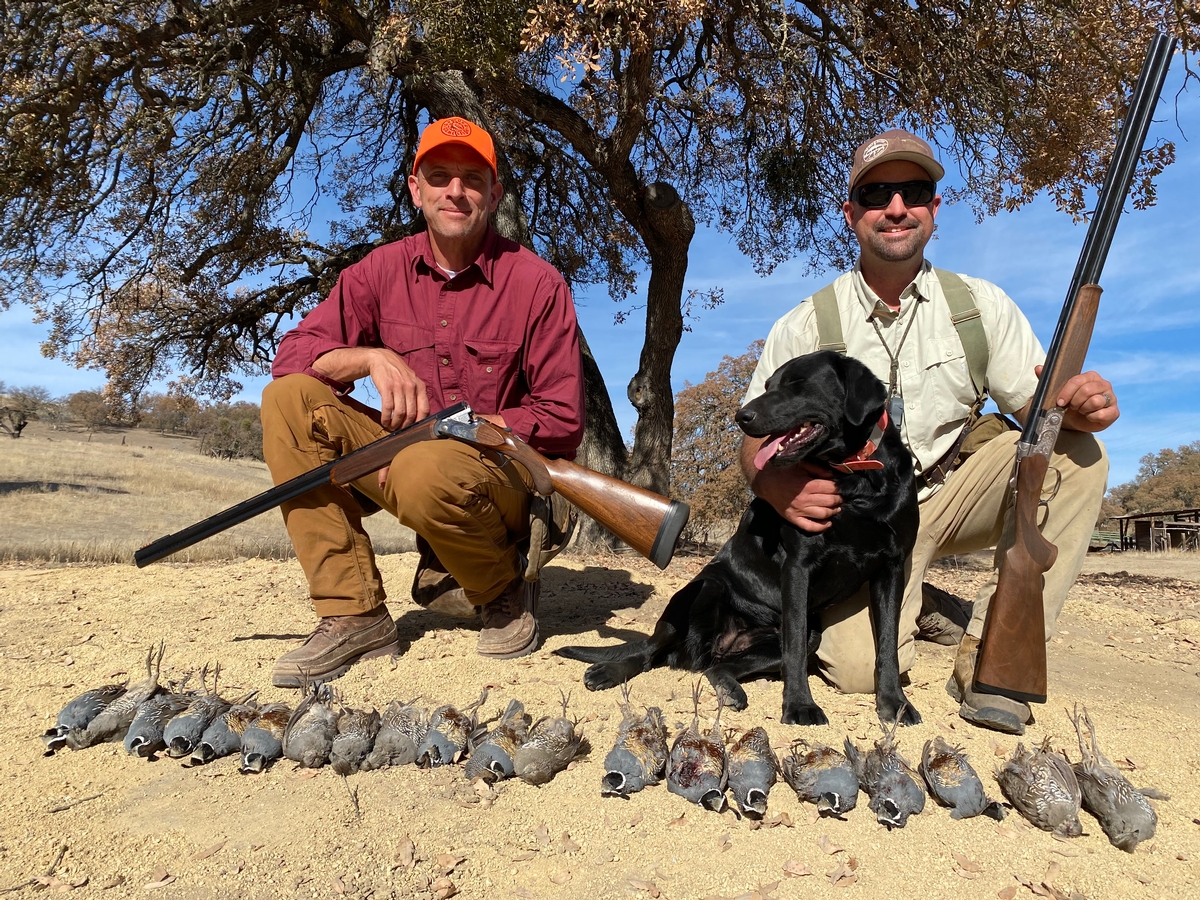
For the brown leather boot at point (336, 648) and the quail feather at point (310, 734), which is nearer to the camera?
the quail feather at point (310, 734)

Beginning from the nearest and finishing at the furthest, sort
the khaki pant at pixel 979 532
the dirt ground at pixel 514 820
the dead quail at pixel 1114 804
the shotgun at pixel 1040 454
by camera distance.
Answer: the dirt ground at pixel 514 820, the dead quail at pixel 1114 804, the shotgun at pixel 1040 454, the khaki pant at pixel 979 532

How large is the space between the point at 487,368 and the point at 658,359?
18.0 ft

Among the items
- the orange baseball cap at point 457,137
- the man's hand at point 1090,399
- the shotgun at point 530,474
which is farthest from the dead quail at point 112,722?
the man's hand at point 1090,399

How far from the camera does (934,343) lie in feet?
13.3

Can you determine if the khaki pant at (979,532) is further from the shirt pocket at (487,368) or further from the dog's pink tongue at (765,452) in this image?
the shirt pocket at (487,368)

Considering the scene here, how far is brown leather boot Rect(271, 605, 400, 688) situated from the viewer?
3811 millimetres

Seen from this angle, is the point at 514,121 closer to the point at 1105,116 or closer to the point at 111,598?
the point at 1105,116

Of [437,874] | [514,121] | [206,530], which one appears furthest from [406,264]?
Result: [514,121]

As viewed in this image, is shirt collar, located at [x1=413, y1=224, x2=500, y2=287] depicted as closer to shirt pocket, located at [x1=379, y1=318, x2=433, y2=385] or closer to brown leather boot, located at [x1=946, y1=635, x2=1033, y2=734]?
shirt pocket, located at [x1=379, y1=318, x2=433, y2=385]

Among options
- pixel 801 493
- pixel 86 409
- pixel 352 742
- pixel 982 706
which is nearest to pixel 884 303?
pixel 801 493

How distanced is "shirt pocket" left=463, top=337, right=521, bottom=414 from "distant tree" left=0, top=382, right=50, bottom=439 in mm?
32365

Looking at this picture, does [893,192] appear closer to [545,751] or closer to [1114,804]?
[1114,804]

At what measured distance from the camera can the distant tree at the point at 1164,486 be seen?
31500 millimetres

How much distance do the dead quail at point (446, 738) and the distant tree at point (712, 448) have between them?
1062 centimetres
